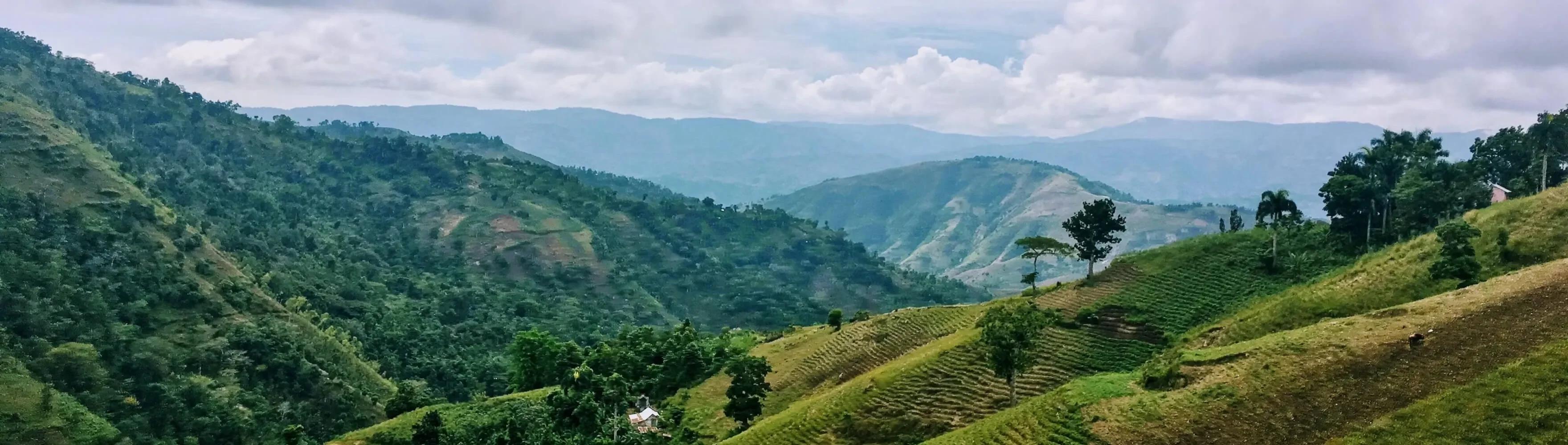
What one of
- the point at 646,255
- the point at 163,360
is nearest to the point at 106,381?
the point at 163,360

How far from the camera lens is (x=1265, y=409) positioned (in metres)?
25.1

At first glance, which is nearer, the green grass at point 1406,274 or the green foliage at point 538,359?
the green grass at point 1406,274

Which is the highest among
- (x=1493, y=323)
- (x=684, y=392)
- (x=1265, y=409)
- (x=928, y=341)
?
(x=1493, y=323)

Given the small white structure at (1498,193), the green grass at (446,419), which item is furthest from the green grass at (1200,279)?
the green grass at (446,419)

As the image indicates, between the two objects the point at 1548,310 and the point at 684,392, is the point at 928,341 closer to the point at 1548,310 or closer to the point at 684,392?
the point at 684,392

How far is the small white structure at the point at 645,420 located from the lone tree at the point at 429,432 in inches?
392

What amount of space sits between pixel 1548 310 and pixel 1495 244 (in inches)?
515

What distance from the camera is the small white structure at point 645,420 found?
46.1 meters

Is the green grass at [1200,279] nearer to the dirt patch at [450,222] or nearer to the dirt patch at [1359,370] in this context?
the dirt patch at [1359,370]

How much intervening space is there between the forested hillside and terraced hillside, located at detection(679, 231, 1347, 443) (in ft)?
83.7

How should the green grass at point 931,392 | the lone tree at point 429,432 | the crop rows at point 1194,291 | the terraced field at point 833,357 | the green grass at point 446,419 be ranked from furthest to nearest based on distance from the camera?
the green grass at point 446,419, the terraced field at point 833,357, the lone tree at point 429,432, the crop rows at point 1194,291, the green grass at point 931,392

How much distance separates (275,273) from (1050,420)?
104 metres

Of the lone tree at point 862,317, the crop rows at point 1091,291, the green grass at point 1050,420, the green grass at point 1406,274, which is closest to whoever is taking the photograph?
the green grass at point 1050,420

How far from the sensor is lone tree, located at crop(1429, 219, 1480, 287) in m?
34.0
